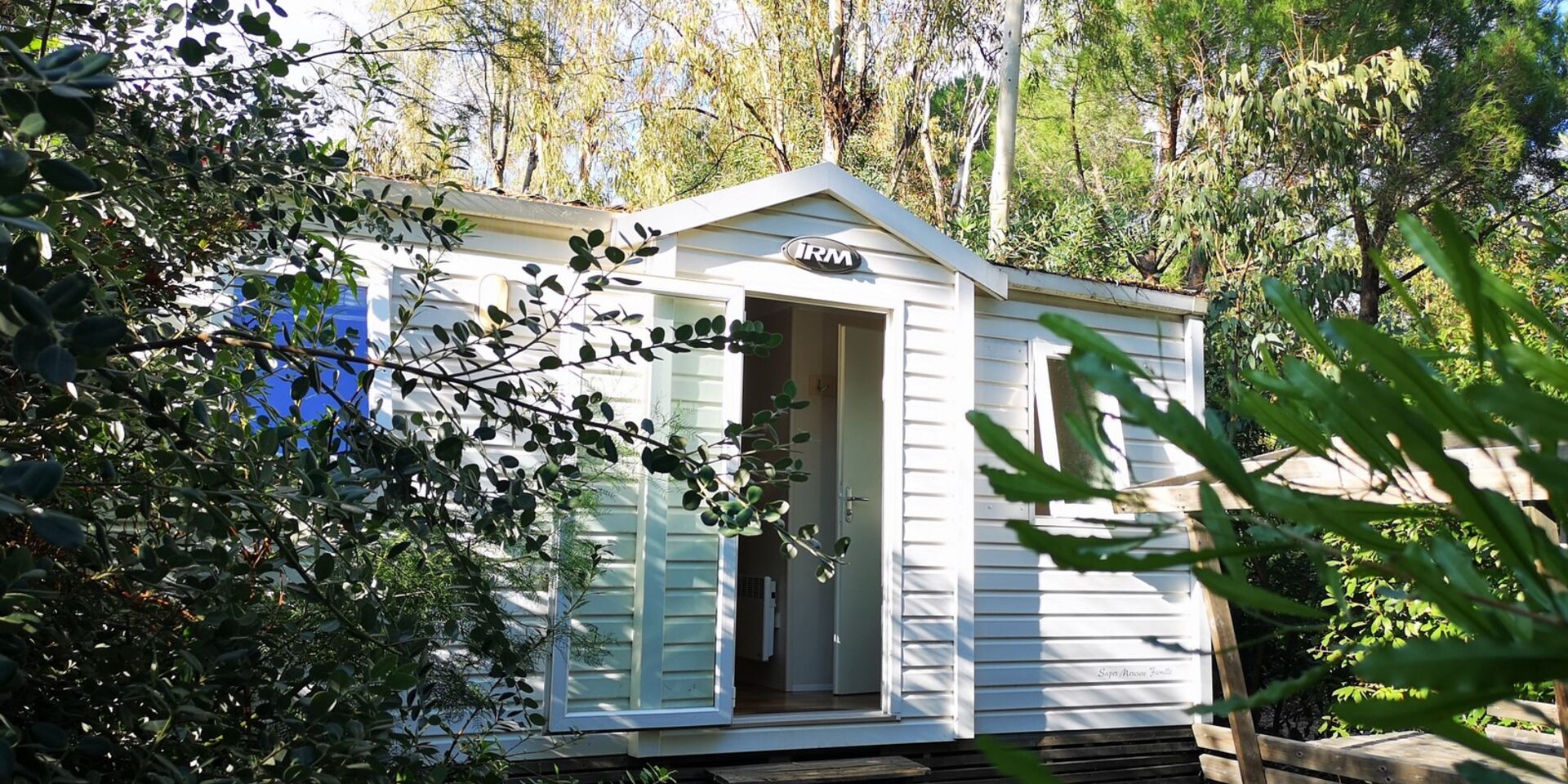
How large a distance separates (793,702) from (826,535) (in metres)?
1.37

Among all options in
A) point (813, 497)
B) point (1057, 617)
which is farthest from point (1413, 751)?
point (813, 497)

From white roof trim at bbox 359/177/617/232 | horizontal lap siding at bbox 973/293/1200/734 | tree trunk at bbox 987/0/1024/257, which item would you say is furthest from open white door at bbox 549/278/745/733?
tree trunk at bbox 987/0/1024/257

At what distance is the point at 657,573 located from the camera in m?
5.47

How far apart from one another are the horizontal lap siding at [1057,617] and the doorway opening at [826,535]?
97 centimetres

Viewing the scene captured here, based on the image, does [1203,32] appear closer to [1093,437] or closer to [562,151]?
[562,151]

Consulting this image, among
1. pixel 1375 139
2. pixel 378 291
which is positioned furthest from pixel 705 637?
pixel 1375 139

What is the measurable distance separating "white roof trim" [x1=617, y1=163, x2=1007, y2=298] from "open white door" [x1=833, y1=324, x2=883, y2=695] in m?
1.43

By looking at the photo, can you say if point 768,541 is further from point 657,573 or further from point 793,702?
point 657,573

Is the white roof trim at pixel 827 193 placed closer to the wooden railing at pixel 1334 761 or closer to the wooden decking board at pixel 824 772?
the wooden decking board at pixel 824 772

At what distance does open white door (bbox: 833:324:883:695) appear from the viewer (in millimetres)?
7398

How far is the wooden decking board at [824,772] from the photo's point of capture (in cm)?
532

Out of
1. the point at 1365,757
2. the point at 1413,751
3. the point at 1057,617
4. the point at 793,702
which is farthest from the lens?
the point at 793,702

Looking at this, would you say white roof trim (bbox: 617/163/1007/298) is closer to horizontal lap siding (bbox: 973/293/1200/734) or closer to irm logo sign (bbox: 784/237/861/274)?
irm logo sign (bbox: 784/237/861/274)

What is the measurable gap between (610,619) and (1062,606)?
2625 millimetres
